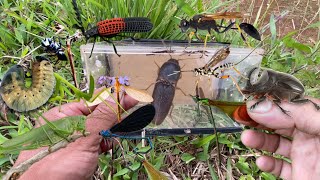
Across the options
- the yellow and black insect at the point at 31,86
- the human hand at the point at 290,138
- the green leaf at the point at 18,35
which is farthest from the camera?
the green leaf at the point at 18,35

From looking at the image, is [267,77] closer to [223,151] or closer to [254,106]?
[254,106]

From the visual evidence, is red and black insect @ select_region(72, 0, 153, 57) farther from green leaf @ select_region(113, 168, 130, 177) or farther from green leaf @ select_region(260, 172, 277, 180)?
green leaf @ select_region(260, 172, 277, 180)

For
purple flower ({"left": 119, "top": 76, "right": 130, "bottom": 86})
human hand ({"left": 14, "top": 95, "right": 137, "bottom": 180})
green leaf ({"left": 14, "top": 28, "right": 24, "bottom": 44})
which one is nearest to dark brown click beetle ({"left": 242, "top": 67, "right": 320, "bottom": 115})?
human hand ({"left": 14, "top": 95, "right": 137, "bottom": 180})

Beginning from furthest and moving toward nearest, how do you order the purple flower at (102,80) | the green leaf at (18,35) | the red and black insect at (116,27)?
the green leaf at (18,35) → the purple flower at (102,80) → the red and black insect at (116,27)

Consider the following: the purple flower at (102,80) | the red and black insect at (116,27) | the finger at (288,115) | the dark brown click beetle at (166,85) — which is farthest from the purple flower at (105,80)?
the finger at (288,115)

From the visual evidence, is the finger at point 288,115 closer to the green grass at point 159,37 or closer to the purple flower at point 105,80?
the green grass at point 159,37

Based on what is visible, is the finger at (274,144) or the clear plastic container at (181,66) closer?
the finger at (274,144)
